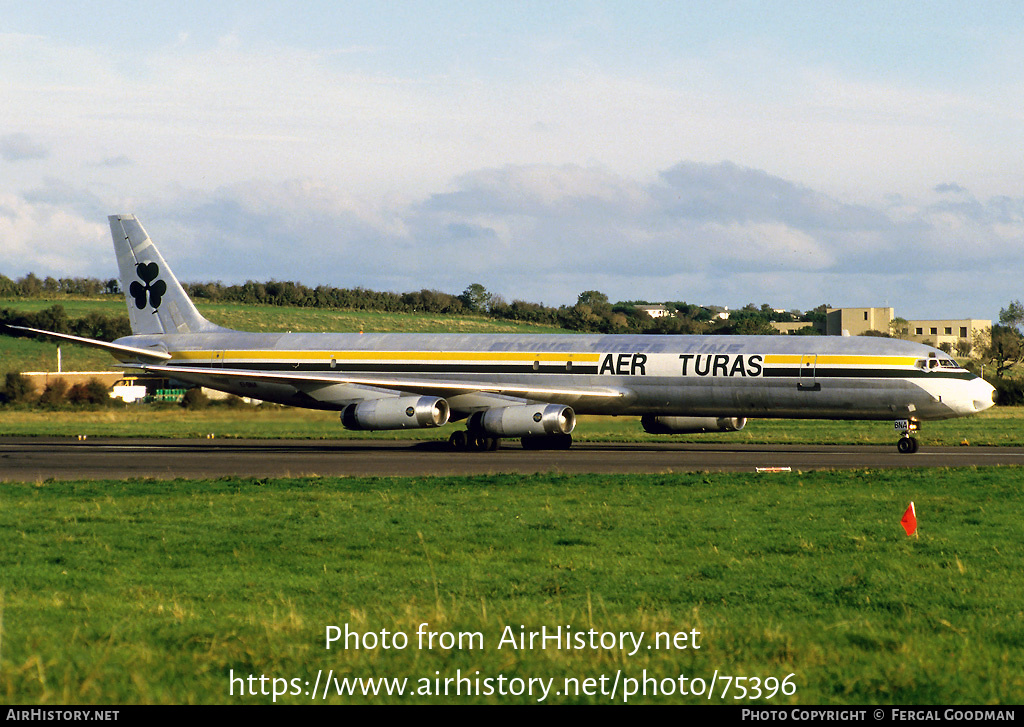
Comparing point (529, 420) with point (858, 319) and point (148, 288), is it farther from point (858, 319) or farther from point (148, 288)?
point (858, 319)

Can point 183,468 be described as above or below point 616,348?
below

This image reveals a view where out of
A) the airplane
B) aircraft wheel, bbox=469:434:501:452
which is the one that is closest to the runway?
aircraft wheel, bbox=469:434:501:452

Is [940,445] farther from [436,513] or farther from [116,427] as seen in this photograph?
[116,427]

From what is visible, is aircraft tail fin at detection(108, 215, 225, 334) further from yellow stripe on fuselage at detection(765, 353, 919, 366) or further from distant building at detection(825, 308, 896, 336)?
distant building at detection(825, 308, 896, 336)

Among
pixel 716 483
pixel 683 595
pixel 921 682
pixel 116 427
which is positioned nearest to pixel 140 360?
pixel 116 427

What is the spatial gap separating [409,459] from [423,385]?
5.36 metres

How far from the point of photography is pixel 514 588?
11695mm

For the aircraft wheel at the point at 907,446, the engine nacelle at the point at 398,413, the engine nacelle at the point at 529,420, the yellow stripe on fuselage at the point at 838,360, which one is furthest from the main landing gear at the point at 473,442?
the aircraft wheel at the point at 907,446

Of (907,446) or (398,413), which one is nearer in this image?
(907,446)

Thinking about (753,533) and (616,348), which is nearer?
(753,533)

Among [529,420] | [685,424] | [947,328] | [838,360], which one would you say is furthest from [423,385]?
[947,328]

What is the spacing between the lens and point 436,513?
18.1 meters

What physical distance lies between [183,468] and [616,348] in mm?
15834

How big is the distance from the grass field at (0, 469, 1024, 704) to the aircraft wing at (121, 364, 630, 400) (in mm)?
15386
